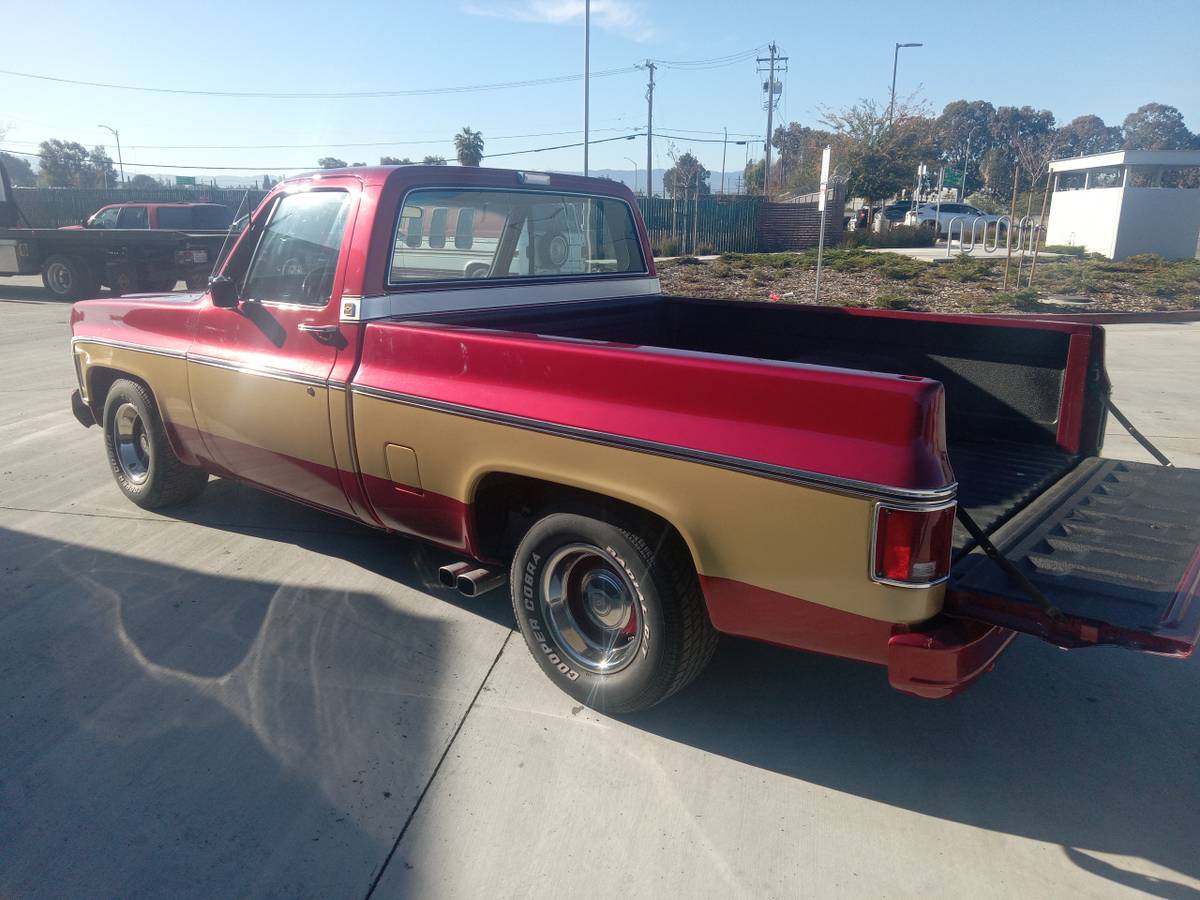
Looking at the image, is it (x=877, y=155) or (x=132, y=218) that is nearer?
(x=132, y=218)

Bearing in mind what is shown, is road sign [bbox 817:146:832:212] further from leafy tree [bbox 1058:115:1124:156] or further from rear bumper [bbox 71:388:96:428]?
leafy tree [bbox 1058:115:1124:156]

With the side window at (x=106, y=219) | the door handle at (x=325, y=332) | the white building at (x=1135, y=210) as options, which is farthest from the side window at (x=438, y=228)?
the white building at (x=1135, y=210)

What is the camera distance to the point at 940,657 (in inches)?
99.3

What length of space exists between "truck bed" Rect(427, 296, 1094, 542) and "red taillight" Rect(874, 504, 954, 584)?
0.84m

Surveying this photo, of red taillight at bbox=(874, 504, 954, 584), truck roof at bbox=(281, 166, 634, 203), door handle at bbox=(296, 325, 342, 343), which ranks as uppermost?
truck roof at bbox=(281, 166, 634, 203)

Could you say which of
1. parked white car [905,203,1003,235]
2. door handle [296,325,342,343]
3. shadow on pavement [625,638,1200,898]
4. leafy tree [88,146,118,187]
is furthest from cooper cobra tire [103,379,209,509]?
leafy tree [88,146,118,187]

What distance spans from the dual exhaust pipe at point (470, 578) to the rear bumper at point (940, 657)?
1606 millimetres

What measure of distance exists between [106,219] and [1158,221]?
87.8ft

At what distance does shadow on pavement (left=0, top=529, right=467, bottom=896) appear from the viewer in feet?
8.81

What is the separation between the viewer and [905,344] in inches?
177

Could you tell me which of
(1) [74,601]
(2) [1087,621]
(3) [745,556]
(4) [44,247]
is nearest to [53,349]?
(4) [44,247]

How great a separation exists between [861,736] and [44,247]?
62.5 feet

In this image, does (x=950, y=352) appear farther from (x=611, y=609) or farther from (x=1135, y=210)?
(x=1135, y=210)

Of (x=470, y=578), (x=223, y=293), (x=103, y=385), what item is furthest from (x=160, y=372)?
(x=470, y=578)
